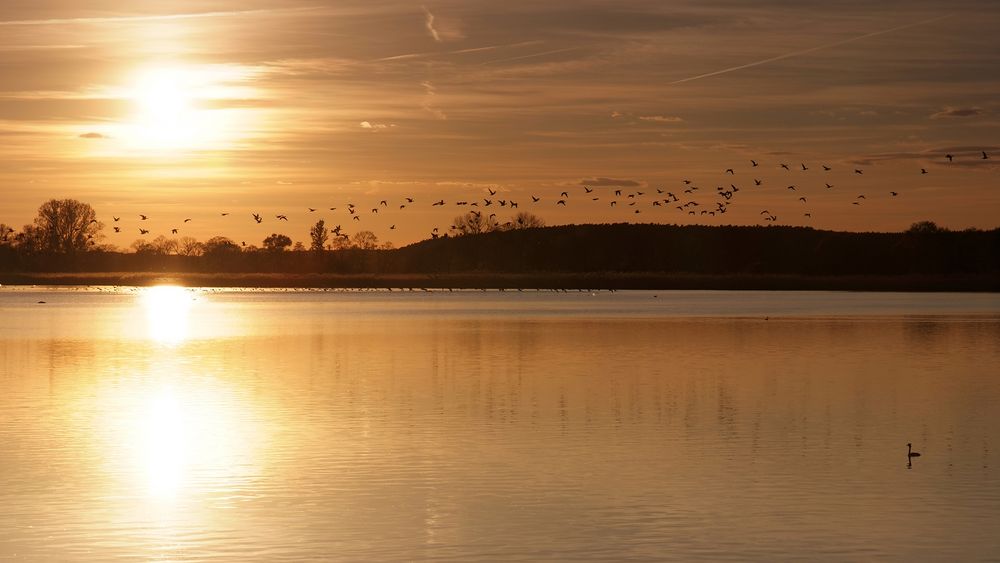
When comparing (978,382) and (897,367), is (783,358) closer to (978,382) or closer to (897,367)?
(897,367)

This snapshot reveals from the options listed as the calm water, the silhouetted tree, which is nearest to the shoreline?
the silhouetted tree

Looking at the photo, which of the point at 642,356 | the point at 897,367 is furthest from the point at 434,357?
the point at 897,367

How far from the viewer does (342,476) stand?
21.5 meters

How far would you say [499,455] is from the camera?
23.8m

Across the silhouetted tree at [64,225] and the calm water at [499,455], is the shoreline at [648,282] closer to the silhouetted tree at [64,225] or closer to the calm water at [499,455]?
the silhouetted tree at [64,225]

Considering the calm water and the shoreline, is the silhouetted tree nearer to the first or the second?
the shoreline

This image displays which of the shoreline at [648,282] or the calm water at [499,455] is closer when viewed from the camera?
the calm water at [499,455]

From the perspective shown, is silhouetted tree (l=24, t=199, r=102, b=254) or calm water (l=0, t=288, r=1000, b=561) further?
silhouetted tree (l=24, t=199, r=102, b=254)

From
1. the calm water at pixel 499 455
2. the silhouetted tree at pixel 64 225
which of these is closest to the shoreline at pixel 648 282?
the silhouetted tree at pixel 64 225

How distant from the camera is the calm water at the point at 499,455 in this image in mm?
16797

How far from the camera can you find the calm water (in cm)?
1680

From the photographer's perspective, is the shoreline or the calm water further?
the shoreline

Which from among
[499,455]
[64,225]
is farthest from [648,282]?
[499,455]

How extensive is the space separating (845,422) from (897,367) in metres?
15.6
